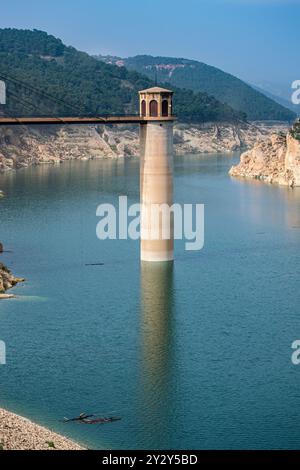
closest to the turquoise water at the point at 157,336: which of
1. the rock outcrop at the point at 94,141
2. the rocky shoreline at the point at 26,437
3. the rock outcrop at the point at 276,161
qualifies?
the rocky shoreline at the point at 26,437

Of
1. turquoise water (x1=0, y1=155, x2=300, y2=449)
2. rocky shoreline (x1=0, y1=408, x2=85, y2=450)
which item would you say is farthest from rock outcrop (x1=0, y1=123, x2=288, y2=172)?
rocky shoreline (x1=0, y1=408, x2=85, y2=450)

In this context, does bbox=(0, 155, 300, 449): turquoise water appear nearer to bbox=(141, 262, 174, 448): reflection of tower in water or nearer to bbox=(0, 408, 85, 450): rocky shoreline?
A: bbox=(141, 262, 174, 448): reflection of tower in water

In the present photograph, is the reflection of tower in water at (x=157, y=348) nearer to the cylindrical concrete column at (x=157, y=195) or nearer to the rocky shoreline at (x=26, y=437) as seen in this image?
the cylindrical concrete column at (x=157, y=195)

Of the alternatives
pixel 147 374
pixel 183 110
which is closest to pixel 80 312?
pixel 147 374

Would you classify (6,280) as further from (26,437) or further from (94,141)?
(94,141)

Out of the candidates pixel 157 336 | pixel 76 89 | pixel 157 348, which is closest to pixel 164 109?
pixel 157 336
